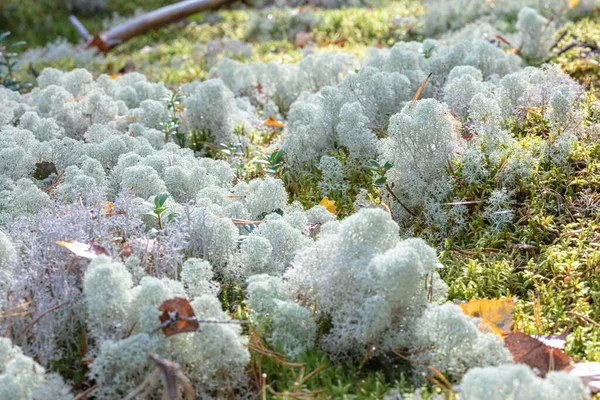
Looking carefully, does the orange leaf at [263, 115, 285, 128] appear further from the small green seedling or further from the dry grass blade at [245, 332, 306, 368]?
the dry grass blade at [245, 332, 306, 368]

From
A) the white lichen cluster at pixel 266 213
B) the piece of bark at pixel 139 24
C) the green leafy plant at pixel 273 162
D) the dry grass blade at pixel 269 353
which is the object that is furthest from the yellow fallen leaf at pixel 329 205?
the piece of bark at pixel 139 24

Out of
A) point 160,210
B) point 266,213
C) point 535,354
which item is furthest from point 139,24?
point 535,354

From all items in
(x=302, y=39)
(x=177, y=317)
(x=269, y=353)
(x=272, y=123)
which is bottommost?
(x=302, y=39)

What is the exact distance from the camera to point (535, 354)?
7.23 ft

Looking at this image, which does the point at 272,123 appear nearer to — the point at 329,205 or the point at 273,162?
the point at 273,162

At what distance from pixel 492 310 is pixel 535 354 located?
279 millimetres

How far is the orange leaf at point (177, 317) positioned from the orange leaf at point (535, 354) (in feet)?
3.44

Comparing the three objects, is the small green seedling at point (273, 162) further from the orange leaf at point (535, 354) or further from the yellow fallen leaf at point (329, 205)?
the orange leaf at point (535, 354)

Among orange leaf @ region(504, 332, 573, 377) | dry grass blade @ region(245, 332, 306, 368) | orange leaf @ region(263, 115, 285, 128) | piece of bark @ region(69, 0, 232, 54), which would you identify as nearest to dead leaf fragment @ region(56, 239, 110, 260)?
dry grass blade @ region(245, 332, 306, 368)

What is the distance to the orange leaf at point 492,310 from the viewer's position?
2.43 metres

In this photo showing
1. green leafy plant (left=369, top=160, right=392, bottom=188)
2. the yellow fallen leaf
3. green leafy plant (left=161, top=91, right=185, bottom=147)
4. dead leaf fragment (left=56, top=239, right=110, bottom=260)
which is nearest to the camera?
dead leaf fragment (left=56, top=239, right=110, bottom=260)

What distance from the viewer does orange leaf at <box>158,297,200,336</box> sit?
2.09 m

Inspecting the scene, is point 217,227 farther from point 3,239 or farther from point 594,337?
point 594,337

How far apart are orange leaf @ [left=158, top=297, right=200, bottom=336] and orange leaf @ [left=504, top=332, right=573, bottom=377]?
3.44 ft
